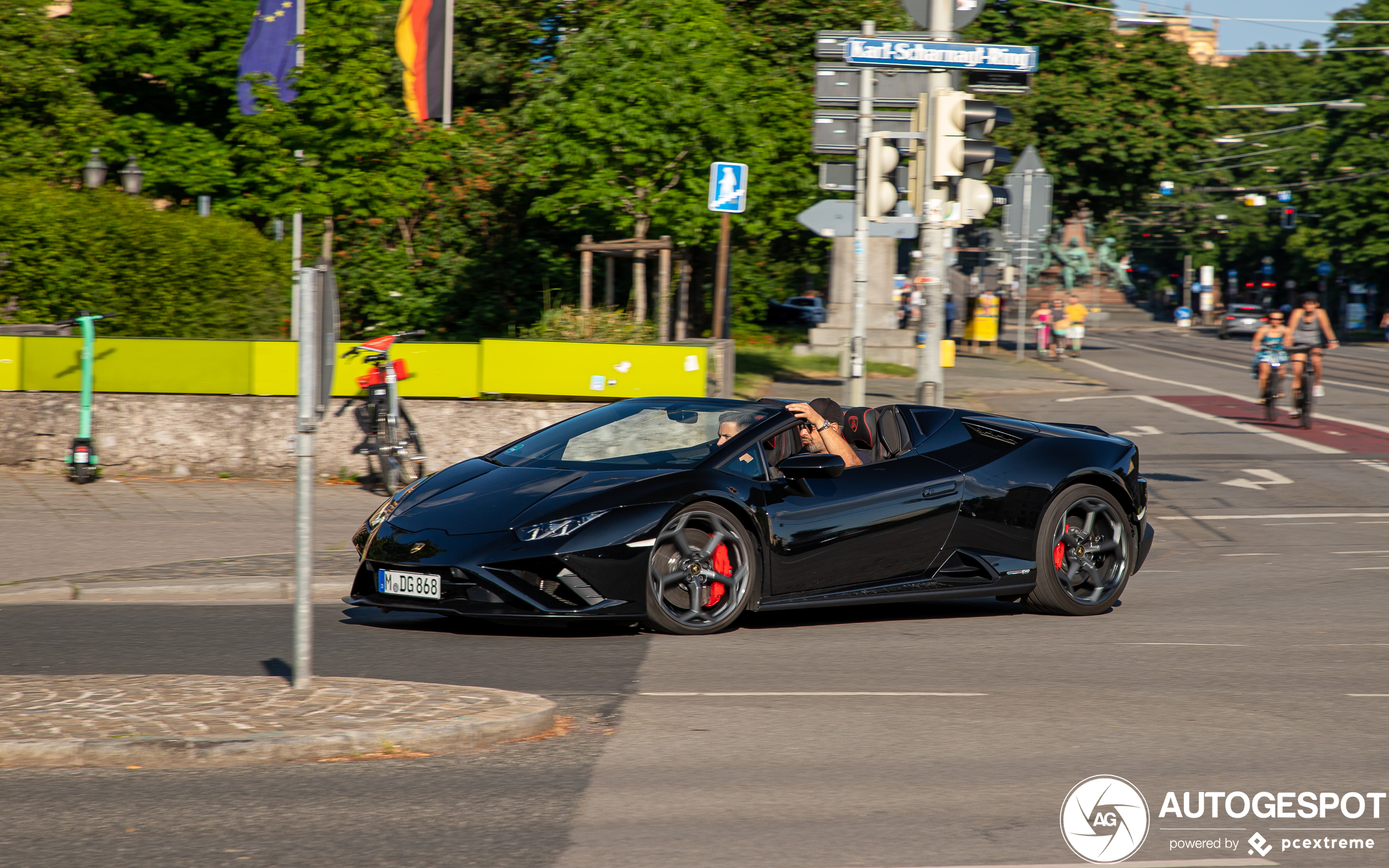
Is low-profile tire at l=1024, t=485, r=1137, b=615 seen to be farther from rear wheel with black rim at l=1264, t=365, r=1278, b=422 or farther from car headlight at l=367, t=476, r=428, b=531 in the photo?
rear wheel with black rim at l=1264, t=365, r=1278, b=422

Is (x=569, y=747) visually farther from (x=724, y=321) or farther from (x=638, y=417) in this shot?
(x=724, y=321)

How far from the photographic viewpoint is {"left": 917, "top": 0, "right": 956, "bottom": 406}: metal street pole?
44.3ft

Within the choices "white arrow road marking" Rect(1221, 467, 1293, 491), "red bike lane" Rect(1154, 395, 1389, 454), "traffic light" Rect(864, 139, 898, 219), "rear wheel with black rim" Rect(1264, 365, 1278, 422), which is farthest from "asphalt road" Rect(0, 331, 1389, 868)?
"rear wheel with black rim" Rect(1264, 365, 1278, 422)

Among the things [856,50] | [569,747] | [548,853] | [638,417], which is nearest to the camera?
[548,853]

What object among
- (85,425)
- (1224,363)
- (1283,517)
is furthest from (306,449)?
(1224,363)

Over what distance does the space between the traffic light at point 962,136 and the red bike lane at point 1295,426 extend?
7966mm

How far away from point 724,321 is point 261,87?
7423mm

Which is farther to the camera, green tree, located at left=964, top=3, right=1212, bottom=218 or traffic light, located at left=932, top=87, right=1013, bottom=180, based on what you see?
green tree, located at left=964, top=3, right=1212, bottom=218

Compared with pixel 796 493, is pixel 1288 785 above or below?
below

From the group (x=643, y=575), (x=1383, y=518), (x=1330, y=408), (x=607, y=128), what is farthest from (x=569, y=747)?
(x=1330, y=408)

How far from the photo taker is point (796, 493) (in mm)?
8211

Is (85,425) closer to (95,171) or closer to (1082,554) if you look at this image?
(1082,554)

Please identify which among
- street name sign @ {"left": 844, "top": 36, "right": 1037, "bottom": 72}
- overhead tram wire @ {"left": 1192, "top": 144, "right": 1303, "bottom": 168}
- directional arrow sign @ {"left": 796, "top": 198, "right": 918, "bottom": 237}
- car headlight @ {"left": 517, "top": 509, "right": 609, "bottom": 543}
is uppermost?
overhead tram wire @ {"left": 1192, "top": 144, "right": 1303, "bottom": 168}

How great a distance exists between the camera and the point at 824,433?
870cm
